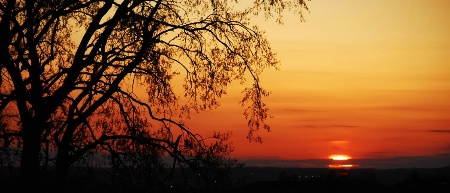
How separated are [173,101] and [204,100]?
2.77 ft

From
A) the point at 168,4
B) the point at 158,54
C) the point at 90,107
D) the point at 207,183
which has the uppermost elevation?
the point at 168,4

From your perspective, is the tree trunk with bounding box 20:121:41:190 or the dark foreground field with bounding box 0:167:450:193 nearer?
the tree trunk with bounding box 20:121:41:190

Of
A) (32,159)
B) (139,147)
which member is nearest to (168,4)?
(139,147)

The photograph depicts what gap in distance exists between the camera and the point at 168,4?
17.0m

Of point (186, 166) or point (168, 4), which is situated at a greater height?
point (168, 4)

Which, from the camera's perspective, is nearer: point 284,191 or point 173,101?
point 173,101

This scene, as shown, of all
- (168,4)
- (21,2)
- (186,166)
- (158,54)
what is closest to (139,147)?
(186,166)

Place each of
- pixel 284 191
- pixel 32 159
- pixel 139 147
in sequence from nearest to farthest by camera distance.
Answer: pixel 32 159, pixel 139 147, pixel 284 191

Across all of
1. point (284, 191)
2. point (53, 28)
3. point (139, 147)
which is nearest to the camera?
point (139, 147)

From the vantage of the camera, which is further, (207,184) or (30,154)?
(207,184)

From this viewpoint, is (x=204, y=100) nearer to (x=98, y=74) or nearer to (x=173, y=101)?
(x=173, y=101)

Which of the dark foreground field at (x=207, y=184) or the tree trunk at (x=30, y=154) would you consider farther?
the dark foreground field at (x=207, y=184)

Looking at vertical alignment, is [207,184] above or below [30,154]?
below

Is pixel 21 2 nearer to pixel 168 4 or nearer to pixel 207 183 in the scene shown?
pixel 168 4
